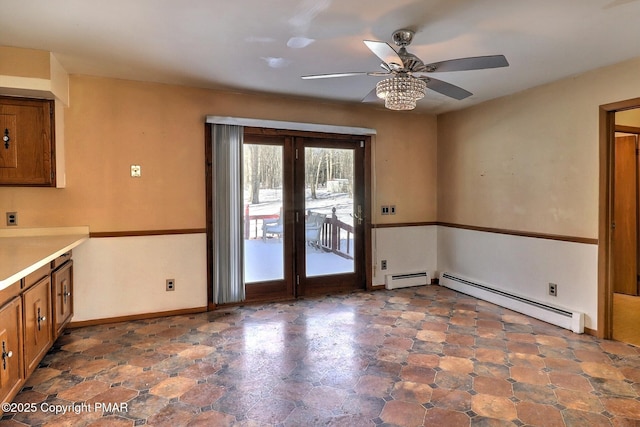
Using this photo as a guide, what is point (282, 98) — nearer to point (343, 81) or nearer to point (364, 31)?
point (343, 81)

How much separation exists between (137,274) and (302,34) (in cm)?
279

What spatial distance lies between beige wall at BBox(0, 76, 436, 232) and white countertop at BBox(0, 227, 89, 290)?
0.28ft

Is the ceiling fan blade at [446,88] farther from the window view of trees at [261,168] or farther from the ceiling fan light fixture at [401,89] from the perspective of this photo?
the window view of trees at [261,168]

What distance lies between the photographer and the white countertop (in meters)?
1.91

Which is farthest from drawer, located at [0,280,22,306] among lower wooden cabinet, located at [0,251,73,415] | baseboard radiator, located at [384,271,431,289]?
baseboard radiator, located at [384,271,431,289]

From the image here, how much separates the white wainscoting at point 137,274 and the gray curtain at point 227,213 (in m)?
0.16

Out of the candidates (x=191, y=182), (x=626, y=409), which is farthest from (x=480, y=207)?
(x=191, y=182)

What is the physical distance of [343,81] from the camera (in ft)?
11.9

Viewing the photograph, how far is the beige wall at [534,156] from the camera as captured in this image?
10.9 ft

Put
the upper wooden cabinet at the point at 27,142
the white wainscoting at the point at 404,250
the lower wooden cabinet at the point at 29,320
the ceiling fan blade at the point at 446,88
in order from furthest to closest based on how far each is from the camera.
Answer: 1. the white wainscoting at the point at 404,250
2. the upper wooden cabinet at the point at 27,142
3. the ceiling fan blade at the point at 446,88
4. the lower wooden cabinet at the point at 29,320

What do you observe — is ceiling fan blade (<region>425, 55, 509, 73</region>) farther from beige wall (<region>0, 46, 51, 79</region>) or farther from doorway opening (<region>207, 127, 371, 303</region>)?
beige wall (<region>0, 46, 51, 79</region>)

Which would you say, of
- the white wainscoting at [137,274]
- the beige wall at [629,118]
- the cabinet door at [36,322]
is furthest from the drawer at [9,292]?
→ the beige wall at [629,118]

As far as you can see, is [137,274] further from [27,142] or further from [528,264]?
[528,264]

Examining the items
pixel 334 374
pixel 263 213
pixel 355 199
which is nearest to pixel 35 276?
pixel 334 374
